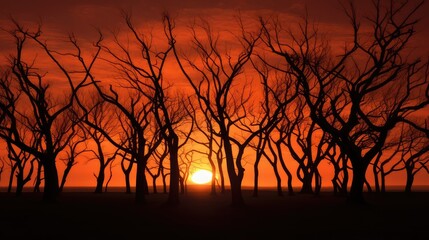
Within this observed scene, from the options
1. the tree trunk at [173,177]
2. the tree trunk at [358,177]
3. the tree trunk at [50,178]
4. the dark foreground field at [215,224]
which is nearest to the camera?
the dark foreground field at [215,224]

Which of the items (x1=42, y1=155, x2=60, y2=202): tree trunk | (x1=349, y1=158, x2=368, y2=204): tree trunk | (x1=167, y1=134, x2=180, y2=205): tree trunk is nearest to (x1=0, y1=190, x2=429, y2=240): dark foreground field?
(x1=167, y1=134, x2=180, y2=205): tree trunk

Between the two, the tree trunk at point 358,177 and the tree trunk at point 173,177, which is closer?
the tree trunk at point 173,177

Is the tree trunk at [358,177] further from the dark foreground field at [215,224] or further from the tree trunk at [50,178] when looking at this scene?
the tree trunk at [50,178]

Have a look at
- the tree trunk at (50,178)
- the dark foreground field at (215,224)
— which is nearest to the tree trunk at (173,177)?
the dark foreground field at (215,224)

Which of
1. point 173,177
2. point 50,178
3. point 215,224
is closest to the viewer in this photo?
point 215,224

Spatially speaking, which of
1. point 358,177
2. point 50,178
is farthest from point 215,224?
point 50,178

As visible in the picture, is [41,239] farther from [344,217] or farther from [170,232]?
[344,217]

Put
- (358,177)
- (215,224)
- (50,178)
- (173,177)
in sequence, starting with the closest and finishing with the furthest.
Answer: (215,224) < (173,177) < (358,177) < (50,178)

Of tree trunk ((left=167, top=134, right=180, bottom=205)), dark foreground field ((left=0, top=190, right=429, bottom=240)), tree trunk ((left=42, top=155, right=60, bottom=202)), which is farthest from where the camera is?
tree trunk ((left=42, top=155, right=60, bottom=202))

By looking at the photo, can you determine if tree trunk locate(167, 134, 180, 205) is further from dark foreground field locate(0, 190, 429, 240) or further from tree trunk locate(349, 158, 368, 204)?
tree trunk locate(349, 158, 368, 204)

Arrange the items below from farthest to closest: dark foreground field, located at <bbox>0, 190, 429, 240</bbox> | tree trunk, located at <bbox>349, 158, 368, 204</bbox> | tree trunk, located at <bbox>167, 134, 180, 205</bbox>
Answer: tree trunk, located at <bbox>349, 158, 368, 204</bbox> < tree trunk, located at <bbox>167, 134, 180, 205</bbox> < dark foreground field, located at <bbox>0, 190, 429, 240</bbox>

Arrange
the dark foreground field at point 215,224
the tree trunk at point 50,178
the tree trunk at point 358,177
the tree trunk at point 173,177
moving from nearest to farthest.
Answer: the dark foreground field at point 215,224, the tree trunk at point 173,177, the tree trunk at point 358,177, the tree trunk at point 50,178

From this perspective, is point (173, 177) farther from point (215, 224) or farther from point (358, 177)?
point (358, 177)

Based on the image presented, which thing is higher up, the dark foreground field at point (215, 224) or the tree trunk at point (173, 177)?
the tree trunk at point (173, 177)
